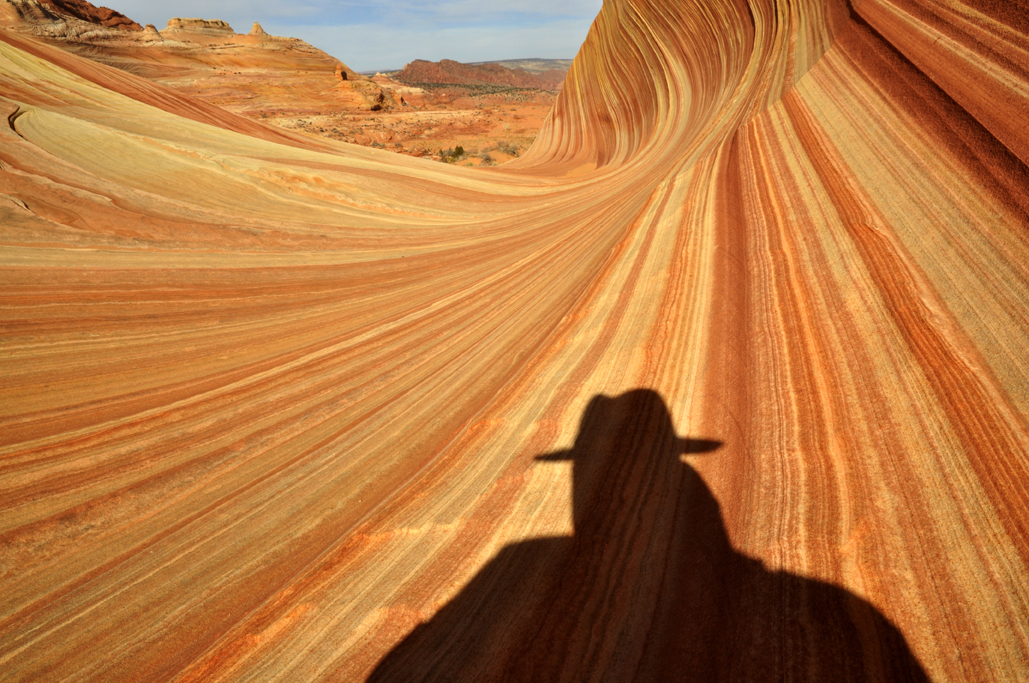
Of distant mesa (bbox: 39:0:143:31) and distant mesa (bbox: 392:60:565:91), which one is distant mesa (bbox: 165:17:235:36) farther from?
distant mesa (bbox: 392:60:565:91)

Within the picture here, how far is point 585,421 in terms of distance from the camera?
1314 mm

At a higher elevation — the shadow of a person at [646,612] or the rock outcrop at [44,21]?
the rock outcrop at [44,21]

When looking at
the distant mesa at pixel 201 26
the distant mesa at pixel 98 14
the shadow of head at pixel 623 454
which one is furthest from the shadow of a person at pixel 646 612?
the distant mesa at pixel 201 26

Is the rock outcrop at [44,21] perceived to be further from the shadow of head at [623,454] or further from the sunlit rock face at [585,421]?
the shadow of head at [623,454]

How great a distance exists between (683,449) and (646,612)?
412 millimetres

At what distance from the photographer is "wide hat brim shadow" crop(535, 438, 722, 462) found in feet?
3.75

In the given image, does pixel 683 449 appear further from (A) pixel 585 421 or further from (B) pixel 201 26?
(B) pixel 201 26

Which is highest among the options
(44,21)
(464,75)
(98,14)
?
(464,75)

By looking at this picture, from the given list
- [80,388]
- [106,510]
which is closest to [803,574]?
[106,510]

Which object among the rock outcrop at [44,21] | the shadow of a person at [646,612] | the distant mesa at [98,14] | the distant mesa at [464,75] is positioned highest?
the distant mesa at [464,75]

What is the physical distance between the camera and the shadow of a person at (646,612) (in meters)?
0.73

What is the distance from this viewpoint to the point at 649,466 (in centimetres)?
115

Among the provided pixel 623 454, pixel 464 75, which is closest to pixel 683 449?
pixel 623 454

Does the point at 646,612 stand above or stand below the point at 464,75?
below
